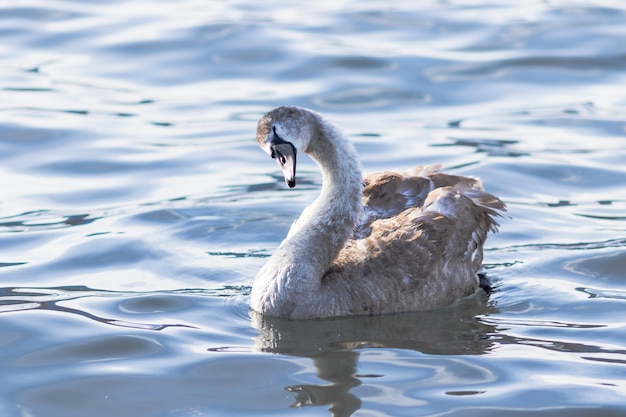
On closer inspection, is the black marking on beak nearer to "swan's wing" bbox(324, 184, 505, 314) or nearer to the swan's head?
the swan's head

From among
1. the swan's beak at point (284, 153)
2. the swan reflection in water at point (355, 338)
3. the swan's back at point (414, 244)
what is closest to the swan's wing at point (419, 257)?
the swan's back at point (414, 244)

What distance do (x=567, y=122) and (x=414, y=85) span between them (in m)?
2.26

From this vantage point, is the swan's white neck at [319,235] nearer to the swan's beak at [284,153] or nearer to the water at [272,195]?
the water at [272,195]

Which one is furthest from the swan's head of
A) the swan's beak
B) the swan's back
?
the swan's back

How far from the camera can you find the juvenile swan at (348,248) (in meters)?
8.59

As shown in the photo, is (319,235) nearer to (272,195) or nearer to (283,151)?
(283,151)

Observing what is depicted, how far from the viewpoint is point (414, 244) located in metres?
9.04

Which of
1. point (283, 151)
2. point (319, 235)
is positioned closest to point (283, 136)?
point (283, 151)

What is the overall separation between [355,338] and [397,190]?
1.64 m

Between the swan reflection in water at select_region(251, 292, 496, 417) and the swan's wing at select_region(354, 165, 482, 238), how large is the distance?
89cm

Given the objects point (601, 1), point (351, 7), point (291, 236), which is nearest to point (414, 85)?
point (351, 7)

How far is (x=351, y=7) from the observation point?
19359mm

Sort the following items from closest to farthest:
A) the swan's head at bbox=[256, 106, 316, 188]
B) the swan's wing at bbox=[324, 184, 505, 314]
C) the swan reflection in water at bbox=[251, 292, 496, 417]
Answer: the swan reflection in water at bbox=[251, 292, 496, 417] < the swan's head at bbox=[256, 106, 316, 188] < the swan's wing at bbox=[324, 184, 505, 314]

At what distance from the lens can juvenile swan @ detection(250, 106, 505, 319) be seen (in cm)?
859
